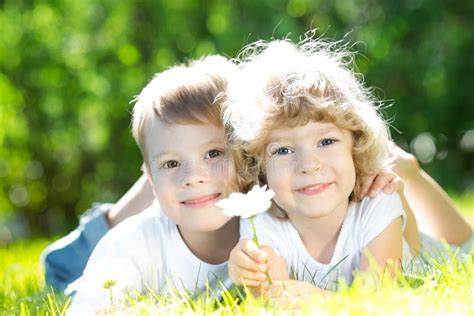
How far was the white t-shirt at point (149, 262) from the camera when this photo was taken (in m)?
2.96

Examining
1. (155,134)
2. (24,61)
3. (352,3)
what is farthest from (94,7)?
(155,134)

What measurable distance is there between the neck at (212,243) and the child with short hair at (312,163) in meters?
0.25

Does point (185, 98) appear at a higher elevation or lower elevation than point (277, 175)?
higher

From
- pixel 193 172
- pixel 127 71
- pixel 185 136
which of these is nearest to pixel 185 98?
pixel 185 136

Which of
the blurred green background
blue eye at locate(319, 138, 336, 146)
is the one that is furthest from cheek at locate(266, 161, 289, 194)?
the blurred green background

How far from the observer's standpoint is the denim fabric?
4074mm

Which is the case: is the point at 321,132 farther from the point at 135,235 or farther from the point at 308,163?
the point at 135,235

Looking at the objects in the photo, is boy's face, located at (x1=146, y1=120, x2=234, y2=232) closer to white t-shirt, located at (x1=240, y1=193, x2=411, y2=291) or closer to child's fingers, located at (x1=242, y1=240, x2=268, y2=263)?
white t-shirt, located at (x1=240, y1=193, x2=411, y2=291)

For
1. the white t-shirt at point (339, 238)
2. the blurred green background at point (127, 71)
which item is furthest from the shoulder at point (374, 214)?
the blurred green background at point (127, 71)

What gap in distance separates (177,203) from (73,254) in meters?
1.33

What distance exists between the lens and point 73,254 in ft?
13.4

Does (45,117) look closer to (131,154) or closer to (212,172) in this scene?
(131,154)

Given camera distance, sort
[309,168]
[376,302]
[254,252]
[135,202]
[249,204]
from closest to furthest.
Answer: [376,302] < [249,204] < [254,252] < [309,168] < [135,202]

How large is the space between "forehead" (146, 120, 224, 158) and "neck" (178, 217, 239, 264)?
0.36 m
